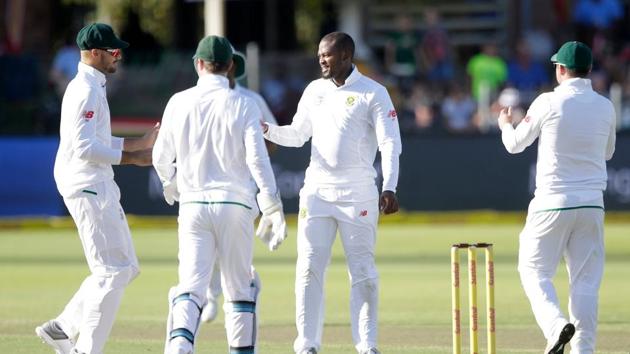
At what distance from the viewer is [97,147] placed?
376 inches

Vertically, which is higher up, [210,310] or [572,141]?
[572,141]

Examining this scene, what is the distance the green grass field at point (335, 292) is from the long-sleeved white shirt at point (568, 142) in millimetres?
1554

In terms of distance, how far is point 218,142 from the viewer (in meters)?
9.20

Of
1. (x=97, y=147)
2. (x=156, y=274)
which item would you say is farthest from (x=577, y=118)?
(x=156, y=274)

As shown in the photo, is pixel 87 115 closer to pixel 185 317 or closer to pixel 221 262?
pixel 221 262

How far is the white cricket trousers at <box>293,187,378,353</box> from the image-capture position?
10094 mm

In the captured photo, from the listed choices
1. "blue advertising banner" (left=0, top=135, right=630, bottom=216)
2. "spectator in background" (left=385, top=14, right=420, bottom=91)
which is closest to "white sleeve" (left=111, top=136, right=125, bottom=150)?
"blue advertising banner" (left=0, top=135, right=630, bottom=216)

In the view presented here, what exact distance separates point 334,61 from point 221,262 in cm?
169

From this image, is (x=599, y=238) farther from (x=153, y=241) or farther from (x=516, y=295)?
(x=153, y=241)

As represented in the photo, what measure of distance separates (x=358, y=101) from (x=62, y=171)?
1963 mm

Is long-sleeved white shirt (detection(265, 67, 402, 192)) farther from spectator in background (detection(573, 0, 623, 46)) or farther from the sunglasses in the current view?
spectator in background (detection(573, 0, 623, 46))

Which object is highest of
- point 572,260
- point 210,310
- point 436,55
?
point 572,260

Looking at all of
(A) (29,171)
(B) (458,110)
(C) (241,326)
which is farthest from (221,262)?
(B) (458,110)

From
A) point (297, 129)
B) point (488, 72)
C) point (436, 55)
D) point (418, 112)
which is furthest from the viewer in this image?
point (436, 55)
